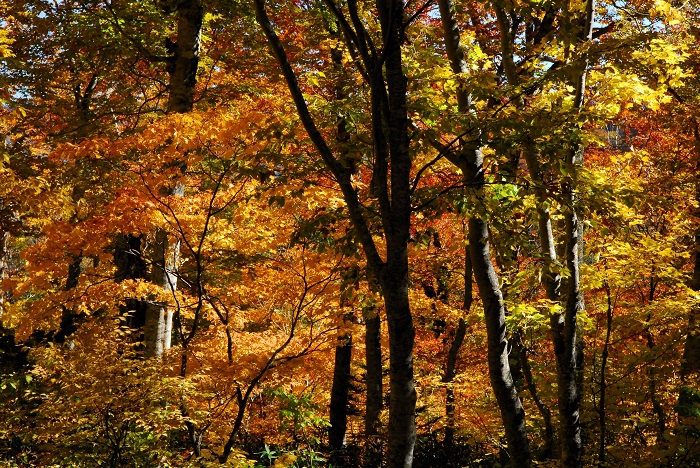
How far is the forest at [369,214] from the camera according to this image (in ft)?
12.9

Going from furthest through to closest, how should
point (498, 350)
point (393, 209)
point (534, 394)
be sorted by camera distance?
1. point (534, 394)
2. point (498, 350)
3. point (393, 209)

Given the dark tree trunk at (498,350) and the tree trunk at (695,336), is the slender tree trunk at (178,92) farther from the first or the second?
the tree trunk at (695,336)

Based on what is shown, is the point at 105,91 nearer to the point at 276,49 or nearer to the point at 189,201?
the point at 189,201

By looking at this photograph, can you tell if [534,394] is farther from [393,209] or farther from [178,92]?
[178,92]

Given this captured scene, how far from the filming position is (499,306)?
507 centimetres

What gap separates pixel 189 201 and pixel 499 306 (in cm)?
430

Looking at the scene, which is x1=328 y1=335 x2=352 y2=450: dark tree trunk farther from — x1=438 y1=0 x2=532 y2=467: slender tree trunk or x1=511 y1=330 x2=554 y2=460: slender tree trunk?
x1=438 y1=0 x2=532 y2=467: slender tree trunk

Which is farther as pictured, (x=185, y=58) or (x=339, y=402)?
(x=339, y=402)

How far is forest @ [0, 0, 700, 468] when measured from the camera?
12.9ft

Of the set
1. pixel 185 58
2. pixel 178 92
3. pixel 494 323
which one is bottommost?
pixel 494 323

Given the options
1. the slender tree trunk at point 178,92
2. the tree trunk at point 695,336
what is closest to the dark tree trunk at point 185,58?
the slender tree trunk at point 178,92

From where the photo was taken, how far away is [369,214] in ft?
14.4

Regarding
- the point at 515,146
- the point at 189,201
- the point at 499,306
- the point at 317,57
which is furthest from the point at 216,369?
the point at 317,57

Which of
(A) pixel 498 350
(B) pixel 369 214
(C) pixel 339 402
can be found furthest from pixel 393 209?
(C) pixel 339 402
